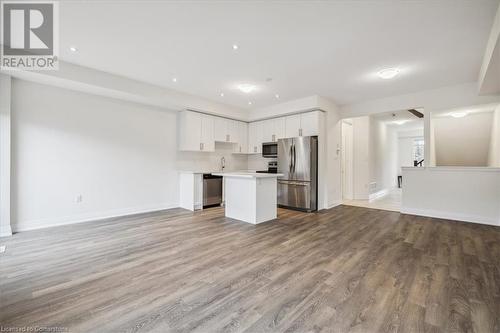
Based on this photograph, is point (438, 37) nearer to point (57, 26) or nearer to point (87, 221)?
point (57, 26)

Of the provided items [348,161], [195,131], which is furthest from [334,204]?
[195,131]

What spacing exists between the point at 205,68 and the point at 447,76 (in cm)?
467

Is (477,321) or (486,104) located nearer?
(477,321)

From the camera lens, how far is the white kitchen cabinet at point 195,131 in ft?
18.1

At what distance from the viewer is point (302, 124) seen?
18.6 feet

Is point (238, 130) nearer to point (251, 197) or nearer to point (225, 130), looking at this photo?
point (225, 130)

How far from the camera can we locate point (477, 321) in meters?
1.58

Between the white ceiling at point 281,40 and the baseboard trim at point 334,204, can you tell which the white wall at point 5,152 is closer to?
the white ceiling at point 281,40

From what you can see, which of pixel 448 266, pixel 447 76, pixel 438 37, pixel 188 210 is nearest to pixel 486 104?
pixel 447 76

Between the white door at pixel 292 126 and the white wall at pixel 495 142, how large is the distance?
15.0 ft

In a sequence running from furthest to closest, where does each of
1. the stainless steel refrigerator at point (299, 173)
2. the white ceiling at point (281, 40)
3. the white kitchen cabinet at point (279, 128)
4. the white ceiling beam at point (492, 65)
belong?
the white kitchen cabinet at point (279, 128), the stainless steel refrigerator at point (299, 173), the white ceiling beam at point (492, 65), the white ceiling at point (281, 40)

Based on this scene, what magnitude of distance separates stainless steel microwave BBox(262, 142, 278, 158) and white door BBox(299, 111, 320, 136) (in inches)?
34.7

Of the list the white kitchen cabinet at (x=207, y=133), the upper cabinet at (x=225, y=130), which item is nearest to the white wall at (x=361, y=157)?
the upper cabinet at (x=225, y=130)

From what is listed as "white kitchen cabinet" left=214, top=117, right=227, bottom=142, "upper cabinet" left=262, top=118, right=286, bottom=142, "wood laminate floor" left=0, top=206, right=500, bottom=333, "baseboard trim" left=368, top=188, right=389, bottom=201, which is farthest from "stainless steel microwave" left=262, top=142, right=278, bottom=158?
"baseboard trim" left=368, top=188, right=389, bottom=201
